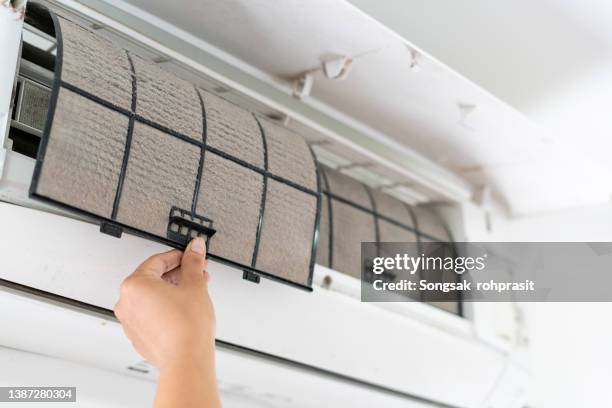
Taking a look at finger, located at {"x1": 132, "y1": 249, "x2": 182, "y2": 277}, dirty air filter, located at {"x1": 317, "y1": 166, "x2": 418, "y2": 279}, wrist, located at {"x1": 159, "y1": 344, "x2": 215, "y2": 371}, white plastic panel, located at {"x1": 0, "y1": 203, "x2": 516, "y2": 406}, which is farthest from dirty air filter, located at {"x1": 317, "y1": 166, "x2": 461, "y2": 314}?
wrist, located at {"x1": 159, "y1": 344, "x2": 215, "y2": 371}

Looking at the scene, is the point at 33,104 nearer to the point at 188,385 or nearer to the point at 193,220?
the point at 193,220

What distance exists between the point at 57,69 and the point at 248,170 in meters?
0.35

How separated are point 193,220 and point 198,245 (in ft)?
0.17

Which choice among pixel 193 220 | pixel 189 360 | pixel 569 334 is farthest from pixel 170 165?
pixel 569 334

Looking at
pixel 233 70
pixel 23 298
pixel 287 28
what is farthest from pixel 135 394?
pixel 287 28

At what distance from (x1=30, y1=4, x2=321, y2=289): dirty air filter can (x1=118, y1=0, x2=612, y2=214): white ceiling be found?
19 centimetres

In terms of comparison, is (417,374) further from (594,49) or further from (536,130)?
(594,49)

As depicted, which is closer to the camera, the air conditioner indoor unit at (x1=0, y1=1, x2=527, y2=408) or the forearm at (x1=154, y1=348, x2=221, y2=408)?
the forearm at (x1=154, y1=348, x2=221, y2=408)

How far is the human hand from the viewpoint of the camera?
799mm

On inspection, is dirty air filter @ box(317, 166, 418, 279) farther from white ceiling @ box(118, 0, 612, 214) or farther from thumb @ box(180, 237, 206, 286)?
thumb @ box(180, 237, 206, 286)

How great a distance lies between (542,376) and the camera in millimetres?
1996

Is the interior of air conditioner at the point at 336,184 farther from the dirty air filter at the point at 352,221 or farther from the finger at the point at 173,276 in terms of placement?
the finger at the point at 173,276

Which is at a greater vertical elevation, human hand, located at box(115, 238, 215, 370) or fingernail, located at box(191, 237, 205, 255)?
fingernail, located at box(191, 237, 205, 255)

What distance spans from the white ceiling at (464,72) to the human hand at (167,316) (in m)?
0.57
